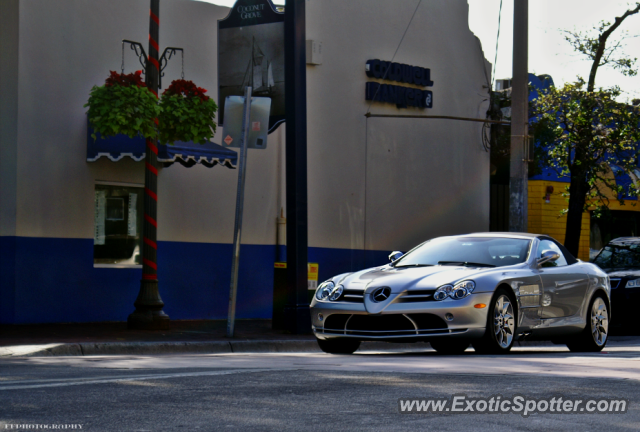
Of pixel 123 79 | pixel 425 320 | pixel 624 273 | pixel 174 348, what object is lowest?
pixel 174 348

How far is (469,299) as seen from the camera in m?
9.65

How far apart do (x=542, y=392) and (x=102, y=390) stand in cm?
274

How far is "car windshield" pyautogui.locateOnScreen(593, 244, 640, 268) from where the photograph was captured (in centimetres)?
1735

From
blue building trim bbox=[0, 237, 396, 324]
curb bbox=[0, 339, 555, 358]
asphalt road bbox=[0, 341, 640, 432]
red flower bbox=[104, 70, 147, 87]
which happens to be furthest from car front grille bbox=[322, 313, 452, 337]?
blue building trim bbox=[0, 237, 396, 324]

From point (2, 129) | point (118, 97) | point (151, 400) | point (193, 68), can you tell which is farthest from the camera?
point (193, 68)

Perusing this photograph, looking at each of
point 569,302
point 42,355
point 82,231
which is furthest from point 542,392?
point 82,231

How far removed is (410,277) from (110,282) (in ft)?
23.4

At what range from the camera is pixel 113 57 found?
627 inches

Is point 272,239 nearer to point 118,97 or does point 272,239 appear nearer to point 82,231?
point 82,231

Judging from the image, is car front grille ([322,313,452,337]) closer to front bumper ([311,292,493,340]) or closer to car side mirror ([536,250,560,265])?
front bumper ([311,292,493,340])

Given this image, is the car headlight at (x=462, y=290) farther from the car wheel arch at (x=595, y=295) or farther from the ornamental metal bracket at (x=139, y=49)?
the ornamental metal bracket at (x=139, y=49)

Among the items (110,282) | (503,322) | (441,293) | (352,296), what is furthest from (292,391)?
(110,282)

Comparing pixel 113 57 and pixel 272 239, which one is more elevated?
pixel 113 57

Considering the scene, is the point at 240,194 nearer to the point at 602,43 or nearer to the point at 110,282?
the point at 110,282
